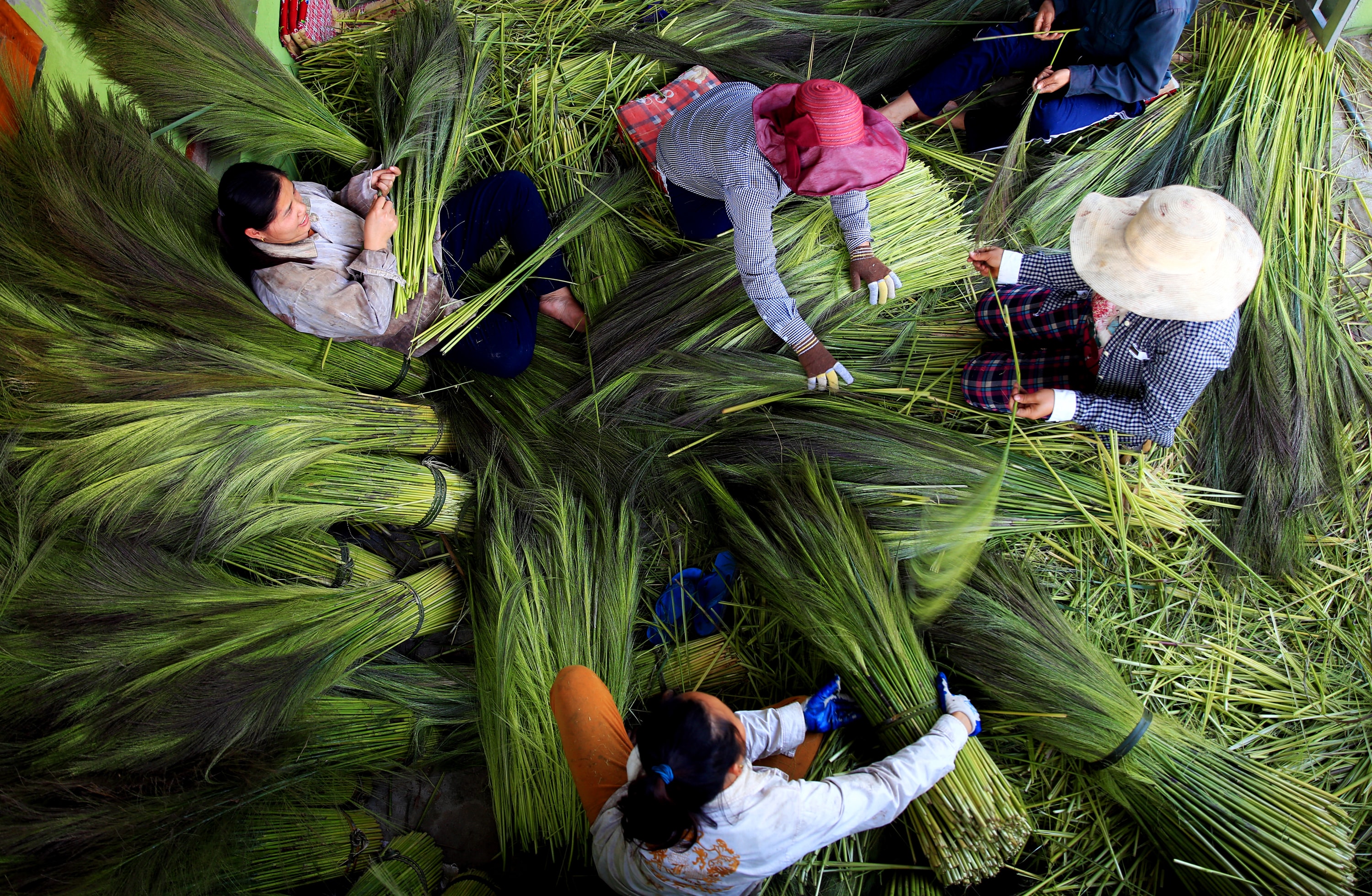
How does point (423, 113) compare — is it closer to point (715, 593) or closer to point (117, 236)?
point (117, 236)

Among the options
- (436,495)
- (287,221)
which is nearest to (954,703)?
(436,495)

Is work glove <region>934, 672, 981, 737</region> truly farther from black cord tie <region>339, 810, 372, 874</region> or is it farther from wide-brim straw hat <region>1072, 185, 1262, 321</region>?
black cord tie <region>339, 810, 372, 874</region>

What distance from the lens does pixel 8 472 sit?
5.47ft

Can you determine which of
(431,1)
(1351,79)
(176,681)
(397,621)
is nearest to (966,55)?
(1351,79)

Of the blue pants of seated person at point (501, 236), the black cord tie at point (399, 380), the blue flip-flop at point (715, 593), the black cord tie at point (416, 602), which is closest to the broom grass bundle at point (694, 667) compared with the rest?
the blue flip-flop at point (715, 593)

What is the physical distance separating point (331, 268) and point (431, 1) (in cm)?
100

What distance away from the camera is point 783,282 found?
2.18m

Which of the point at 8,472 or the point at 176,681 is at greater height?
the point at 8,472

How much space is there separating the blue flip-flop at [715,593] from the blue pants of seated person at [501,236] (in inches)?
33.8

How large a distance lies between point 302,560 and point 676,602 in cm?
107

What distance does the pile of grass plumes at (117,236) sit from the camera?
172 centimetres

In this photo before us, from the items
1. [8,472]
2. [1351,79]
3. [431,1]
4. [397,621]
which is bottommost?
[397,621]

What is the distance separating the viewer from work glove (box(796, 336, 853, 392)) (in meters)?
2.12

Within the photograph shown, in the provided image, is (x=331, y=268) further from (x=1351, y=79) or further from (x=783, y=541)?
(x=1351, y=79)
